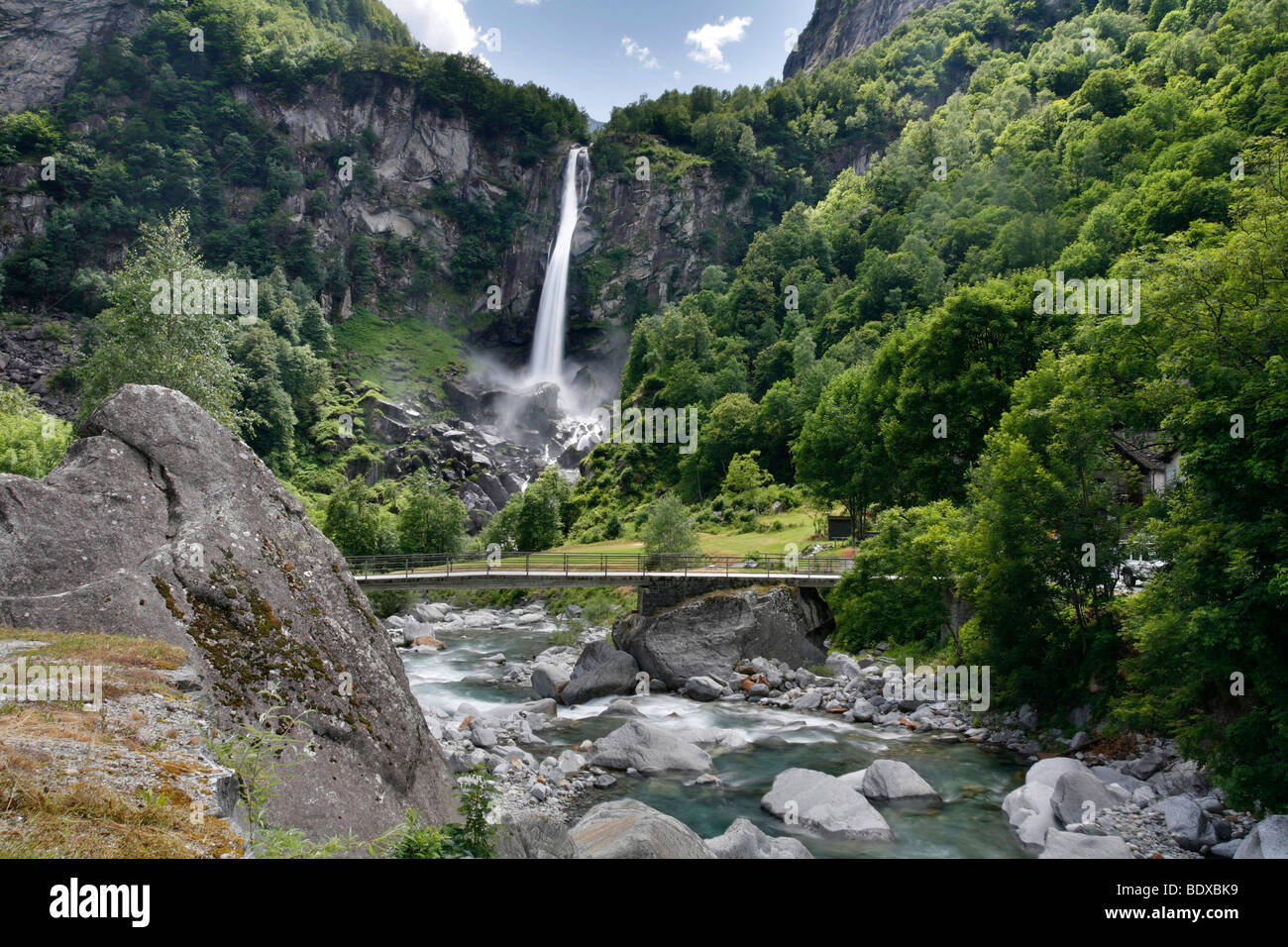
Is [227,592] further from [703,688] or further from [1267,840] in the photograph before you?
[703,688]

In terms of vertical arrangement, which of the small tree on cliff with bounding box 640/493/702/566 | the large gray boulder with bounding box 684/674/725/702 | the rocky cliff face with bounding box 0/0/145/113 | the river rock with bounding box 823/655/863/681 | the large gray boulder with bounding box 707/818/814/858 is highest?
the rocky cliff face with bounding box 0/0/145/113

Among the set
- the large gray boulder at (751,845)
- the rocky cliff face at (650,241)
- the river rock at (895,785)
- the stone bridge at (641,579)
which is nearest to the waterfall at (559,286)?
the rocky cliff face at (650,241)

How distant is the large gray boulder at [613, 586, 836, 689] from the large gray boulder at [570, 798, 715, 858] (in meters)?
18.9

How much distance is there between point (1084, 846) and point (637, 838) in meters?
9.55

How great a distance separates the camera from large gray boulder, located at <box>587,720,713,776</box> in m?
22.3

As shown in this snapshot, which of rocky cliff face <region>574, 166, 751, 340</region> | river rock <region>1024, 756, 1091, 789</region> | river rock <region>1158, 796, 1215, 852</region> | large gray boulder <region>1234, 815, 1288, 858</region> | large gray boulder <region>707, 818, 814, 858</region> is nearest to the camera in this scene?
large gray boulder <region>1234, 815, 1288, 858</region>

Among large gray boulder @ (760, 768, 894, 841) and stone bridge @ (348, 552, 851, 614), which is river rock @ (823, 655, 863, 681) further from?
large gray boulder @ (760, 768, 894, 841)

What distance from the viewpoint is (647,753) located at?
891 inches

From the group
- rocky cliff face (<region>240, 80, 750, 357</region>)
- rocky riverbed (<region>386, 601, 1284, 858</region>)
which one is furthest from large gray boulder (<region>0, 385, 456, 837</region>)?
rocky cliff face (<region>240, 80, 750, 357</region>)

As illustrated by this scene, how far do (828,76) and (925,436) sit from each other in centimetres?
15681

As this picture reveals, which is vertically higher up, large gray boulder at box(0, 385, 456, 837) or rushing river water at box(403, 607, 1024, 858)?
large gray boulder at box(0, 385, 456, 837)

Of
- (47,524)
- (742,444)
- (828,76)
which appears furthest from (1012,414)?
(828,76)

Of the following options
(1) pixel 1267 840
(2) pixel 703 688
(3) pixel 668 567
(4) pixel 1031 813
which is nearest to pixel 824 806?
(4) pixel 1031 813
